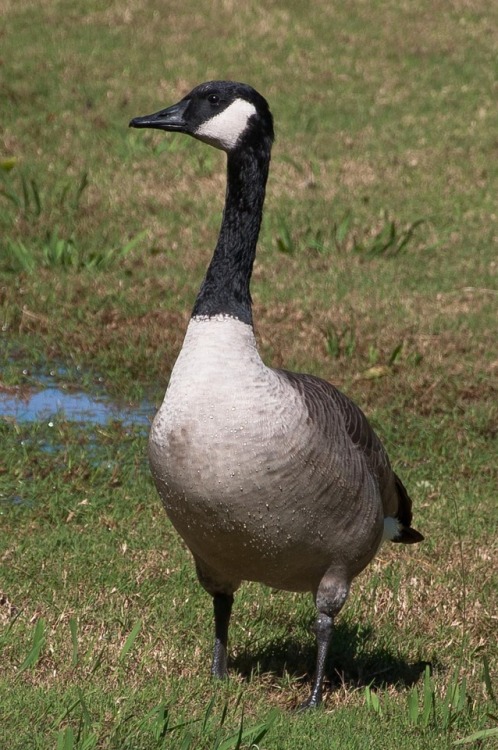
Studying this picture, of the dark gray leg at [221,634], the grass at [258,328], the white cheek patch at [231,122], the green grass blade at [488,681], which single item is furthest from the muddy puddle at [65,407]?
the green grass blade at [488,681]

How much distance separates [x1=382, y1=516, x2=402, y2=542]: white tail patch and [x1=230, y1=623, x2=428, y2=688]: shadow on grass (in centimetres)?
51

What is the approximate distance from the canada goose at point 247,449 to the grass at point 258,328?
0.52 meters

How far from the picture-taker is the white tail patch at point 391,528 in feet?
16.7

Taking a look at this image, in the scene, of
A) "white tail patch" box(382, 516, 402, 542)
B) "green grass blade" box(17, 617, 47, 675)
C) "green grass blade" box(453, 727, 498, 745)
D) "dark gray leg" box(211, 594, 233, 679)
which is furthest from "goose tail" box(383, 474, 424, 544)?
"green grass blade" box(17, 617, 47, 675)

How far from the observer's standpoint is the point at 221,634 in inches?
188

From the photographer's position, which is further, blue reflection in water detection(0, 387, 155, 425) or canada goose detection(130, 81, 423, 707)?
blue reflection in water detection(0, 387, 155, 425)

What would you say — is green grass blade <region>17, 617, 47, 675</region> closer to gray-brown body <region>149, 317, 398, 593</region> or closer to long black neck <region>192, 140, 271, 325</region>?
gray-brown body <region>149, 317, 398, 593</region>

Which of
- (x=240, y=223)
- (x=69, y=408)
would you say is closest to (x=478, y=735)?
(x=240, y=223)

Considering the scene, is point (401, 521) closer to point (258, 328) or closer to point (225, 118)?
A: point (225, 118)

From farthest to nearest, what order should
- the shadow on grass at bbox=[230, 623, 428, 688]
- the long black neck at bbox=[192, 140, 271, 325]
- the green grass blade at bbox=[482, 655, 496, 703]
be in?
the shadow on grass at bbox=[230, 623, 428, 688] < the long black neck at bbox=[192, 140, 271, 325] < the green grass blade at bbox=[482, 655, 496, 703]

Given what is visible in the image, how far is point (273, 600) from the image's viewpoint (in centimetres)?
562

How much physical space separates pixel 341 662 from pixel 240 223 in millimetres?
1949

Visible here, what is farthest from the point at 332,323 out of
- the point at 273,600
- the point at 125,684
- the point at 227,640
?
the point at 125,684

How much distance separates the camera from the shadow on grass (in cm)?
499
